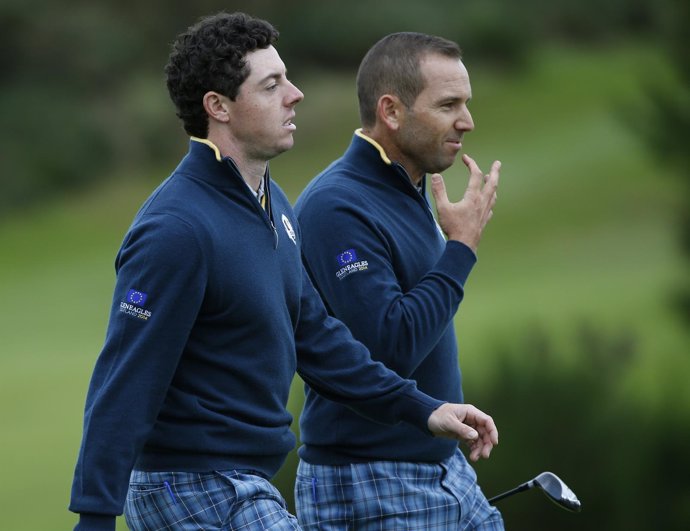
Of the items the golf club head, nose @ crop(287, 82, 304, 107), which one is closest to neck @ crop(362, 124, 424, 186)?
nose @ crop(287, 82, 304, 107)

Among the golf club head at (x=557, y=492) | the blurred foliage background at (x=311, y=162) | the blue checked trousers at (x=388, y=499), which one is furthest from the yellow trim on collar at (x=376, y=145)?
the blurred foliage background at (x=311, y=162)

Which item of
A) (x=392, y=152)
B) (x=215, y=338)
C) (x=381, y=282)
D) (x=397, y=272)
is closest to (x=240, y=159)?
(x=215, y=338)

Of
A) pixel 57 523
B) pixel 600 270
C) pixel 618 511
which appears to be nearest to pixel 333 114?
pixel 600 270

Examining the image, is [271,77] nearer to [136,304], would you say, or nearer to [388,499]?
[136,304]

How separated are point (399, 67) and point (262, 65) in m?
0.86

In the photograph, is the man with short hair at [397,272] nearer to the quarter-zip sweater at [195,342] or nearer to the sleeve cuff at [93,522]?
the quarter-zip sweater at [195,342]

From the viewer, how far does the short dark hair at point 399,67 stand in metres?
4.90

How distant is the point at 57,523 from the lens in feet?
48.9

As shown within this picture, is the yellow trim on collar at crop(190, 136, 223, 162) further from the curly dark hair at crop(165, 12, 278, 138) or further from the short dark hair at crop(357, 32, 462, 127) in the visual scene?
the short dark hair at crop(357, 32, 462, 127)

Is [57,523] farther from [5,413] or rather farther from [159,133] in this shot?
[159,133]

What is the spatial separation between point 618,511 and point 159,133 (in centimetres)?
2957

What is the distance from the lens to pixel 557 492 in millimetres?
4637

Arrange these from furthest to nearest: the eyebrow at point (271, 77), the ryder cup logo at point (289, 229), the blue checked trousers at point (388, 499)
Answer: the blue checked trousers at point (388, 499) < the ryder cup logo at point (289, 229) < the eyebrow at point (271, 77)

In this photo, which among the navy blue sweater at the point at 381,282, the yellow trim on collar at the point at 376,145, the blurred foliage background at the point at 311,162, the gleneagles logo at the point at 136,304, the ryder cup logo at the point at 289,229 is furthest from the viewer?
the blurred foliage background at the point at 311,162
